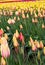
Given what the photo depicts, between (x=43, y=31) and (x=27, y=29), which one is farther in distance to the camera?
(x=27, y=29)

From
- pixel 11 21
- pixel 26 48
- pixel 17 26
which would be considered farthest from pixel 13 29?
pixel 26 48

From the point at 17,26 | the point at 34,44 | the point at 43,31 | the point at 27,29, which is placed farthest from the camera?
the point at 17,26

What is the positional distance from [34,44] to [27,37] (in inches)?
82.4

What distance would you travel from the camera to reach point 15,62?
283 cm

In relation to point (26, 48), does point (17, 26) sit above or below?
above

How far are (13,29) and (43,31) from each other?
85 centimetres

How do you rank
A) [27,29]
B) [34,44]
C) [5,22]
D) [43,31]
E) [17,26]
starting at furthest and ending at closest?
1. [5,22]
2. [17,26]
3. [27,29]
4. [43,31]
5. [34,44]

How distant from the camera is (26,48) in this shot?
4.43 m

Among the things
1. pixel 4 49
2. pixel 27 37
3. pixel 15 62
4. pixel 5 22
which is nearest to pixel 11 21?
pixel 27 37

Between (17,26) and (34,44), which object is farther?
(17,26)

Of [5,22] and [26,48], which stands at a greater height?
[5,22]

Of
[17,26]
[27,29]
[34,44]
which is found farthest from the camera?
[17,26]

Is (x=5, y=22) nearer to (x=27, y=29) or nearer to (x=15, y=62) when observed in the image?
(x=27, y=29)

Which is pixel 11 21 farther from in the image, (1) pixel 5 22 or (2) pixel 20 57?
(2) pixel 20 57
